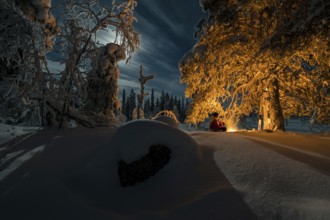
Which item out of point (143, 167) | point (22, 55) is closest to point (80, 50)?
point (22, 55)

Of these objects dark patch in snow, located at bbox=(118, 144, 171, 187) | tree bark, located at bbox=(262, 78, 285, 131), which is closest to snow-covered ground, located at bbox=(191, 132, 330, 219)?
dark patch in snow, located at bbox=(118, 144, 171, 187)

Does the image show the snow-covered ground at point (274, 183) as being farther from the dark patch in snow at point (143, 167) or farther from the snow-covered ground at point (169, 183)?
the dark patch in snow at point (143, 167)

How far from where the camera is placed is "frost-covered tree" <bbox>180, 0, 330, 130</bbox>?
680 centimetres

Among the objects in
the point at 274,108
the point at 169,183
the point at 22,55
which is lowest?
the point at 169,183

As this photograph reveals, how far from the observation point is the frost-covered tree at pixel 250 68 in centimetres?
680

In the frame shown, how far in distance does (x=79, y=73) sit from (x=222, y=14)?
16.5ft

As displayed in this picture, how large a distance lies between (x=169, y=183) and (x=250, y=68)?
6.30m

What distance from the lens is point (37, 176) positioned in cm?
341

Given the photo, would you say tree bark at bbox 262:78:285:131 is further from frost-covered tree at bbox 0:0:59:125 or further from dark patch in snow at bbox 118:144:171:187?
frost-covered tree at bbox 0:0:59:125

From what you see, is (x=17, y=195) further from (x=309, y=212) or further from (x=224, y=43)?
(x=224, y=43)

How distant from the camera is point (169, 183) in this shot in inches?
121

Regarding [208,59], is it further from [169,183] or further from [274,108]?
[169,183]

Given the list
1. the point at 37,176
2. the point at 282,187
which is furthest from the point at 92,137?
the point at 282,187

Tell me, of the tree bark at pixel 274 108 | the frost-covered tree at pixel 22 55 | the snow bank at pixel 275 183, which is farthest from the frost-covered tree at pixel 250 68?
the frost-covered tree at pixel 22 55
